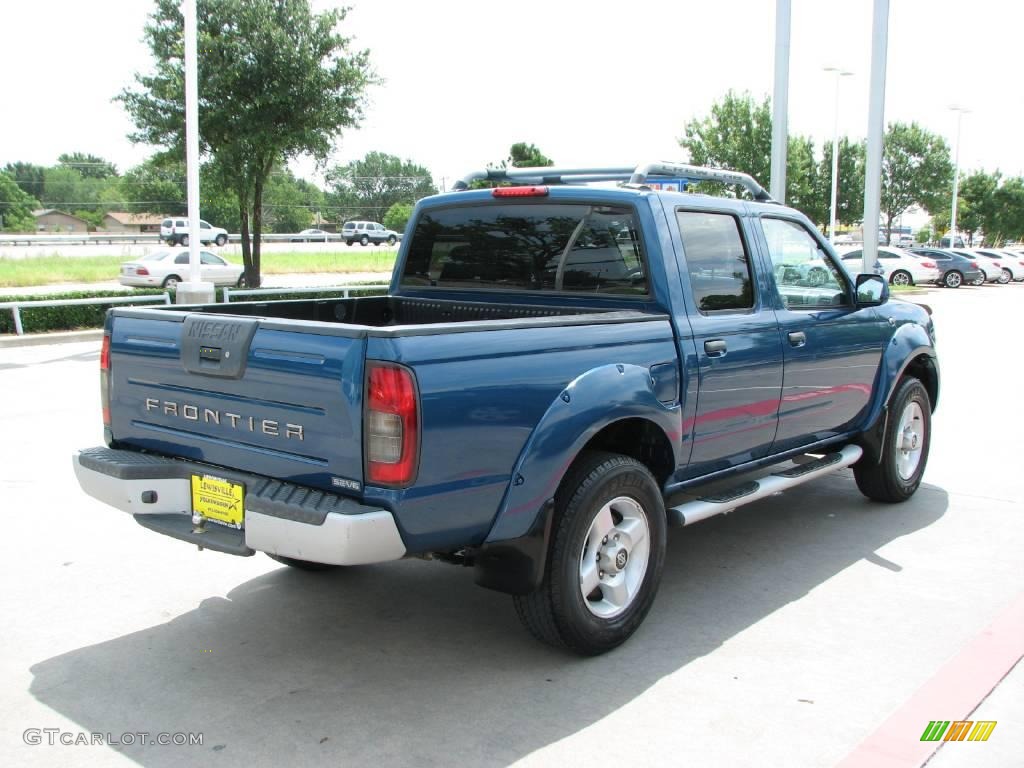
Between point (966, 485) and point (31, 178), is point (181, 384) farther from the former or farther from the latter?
point (31, 178)

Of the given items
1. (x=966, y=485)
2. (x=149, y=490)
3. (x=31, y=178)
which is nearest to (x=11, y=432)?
(x=149, y=490)

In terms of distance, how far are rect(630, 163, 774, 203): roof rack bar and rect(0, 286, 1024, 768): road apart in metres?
2.11

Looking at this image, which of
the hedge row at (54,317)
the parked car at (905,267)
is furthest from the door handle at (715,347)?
the parked car at (905,267)

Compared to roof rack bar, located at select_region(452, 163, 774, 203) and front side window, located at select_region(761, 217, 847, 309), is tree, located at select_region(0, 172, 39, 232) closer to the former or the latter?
roof rack bar, located at select_region(452, 163, 774, 203)

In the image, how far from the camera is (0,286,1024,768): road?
350 centimetres

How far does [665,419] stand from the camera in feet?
14.3

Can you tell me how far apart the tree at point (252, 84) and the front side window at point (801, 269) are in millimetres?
16755

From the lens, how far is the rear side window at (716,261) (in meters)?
4.82

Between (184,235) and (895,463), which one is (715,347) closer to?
(895,463)

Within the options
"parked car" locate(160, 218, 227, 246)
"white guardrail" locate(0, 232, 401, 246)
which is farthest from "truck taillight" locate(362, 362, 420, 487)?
"white guardrail" locate(0, 232, 401, 246)

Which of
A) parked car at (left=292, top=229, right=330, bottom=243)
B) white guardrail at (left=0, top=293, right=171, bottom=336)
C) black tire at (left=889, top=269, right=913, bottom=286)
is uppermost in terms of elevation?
parked car at (left=292, top=229, right=330, bottom=243)

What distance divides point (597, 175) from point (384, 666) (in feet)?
10.1

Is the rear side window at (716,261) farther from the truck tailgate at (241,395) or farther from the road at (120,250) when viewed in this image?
the road at (120,250)

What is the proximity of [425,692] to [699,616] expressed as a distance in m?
1.50
